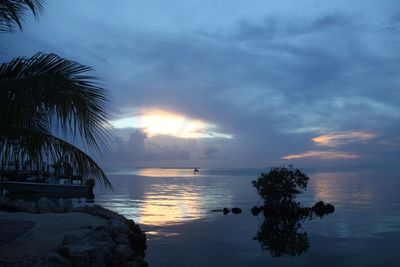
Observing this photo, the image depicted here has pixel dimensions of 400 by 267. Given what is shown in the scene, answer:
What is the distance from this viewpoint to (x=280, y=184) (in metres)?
27.7

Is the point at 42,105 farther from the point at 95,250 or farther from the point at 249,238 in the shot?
the point at 249,238

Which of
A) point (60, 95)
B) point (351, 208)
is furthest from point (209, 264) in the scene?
point (351, 208)

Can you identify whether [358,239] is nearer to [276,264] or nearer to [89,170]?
[276,264]

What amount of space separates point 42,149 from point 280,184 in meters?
20.6

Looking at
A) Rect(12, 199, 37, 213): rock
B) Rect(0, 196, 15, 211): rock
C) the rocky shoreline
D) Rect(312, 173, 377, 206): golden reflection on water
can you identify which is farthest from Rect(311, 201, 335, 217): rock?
Rect(0, 196, 15, 211): rock

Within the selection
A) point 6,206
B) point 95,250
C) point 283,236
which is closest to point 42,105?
point 95,250

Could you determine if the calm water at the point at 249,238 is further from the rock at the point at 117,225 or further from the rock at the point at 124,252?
the rock at the point at 124,252

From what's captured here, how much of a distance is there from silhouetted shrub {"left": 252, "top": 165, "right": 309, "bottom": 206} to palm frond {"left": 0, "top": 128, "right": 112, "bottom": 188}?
2000cm

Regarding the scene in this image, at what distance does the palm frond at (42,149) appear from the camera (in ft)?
28.8

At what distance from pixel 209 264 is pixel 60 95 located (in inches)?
406

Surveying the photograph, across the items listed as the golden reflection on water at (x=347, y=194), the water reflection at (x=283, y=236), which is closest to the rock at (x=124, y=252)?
the water reflection at (x=283, y=236)

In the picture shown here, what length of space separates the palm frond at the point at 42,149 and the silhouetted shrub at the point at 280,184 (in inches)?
787

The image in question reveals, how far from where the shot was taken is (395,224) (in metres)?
25.3

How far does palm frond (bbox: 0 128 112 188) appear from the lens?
8781 mm
